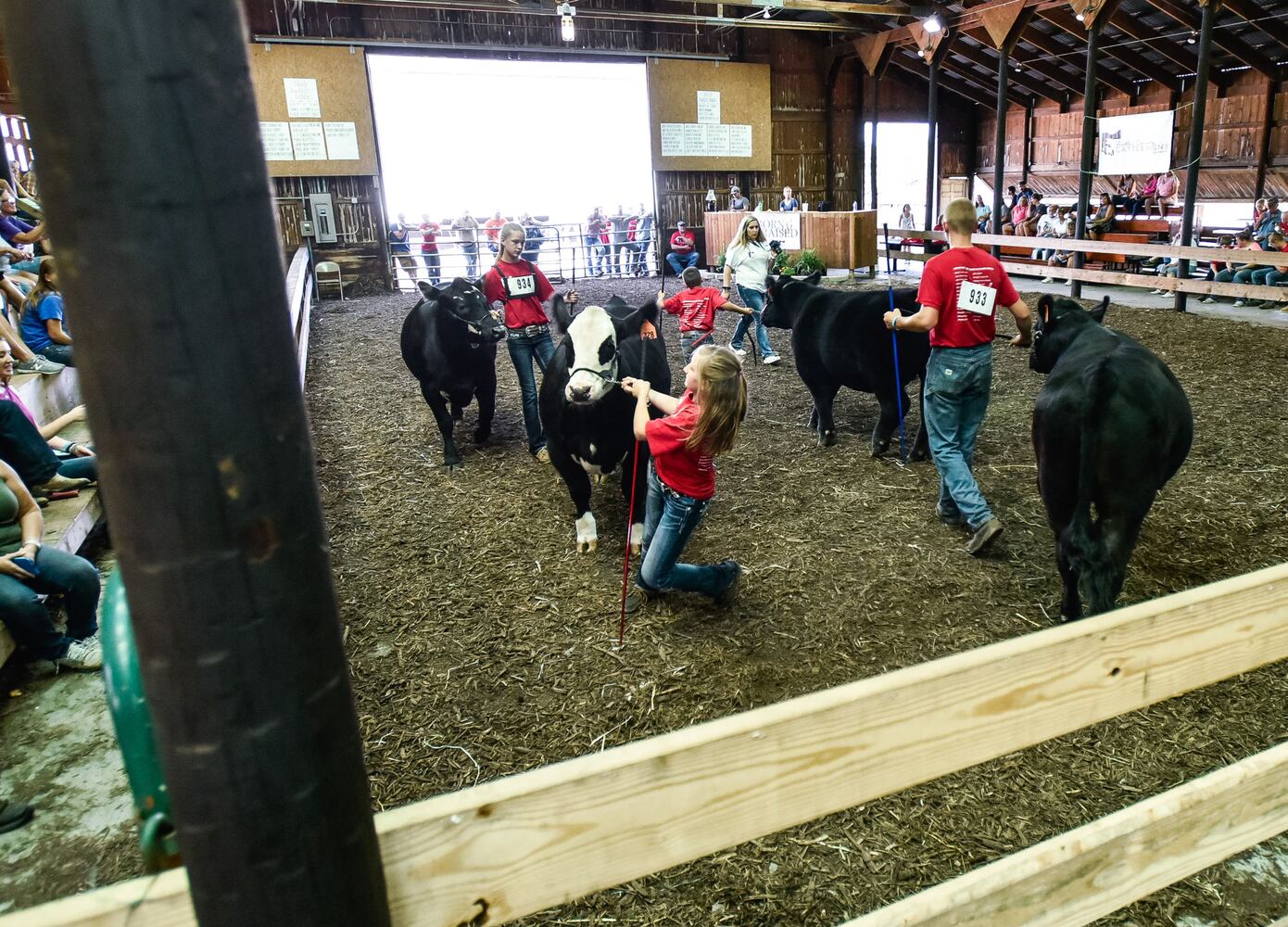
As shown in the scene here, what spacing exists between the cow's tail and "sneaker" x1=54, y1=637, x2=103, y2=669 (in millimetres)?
4233

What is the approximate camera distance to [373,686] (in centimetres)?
349

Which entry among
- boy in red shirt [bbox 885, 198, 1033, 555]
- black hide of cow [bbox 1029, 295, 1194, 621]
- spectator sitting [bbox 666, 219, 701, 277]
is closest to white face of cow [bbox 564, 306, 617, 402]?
boy in red shirt [bbox 885, 198, 1033, 555]

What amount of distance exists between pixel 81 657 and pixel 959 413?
454 cm

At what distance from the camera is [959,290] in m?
4.32

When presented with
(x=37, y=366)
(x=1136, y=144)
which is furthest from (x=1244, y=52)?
(x=37, y=366)

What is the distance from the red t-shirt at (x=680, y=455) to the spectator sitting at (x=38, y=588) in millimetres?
2468

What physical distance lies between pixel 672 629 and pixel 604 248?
55.3 ft

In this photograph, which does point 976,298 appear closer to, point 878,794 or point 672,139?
point 878,794

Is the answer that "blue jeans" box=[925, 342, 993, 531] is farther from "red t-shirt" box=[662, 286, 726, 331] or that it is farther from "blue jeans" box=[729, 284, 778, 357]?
"blue jeans" box=[729, 284, 778, 357]

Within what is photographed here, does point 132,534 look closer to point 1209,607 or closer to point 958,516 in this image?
point 1209,607

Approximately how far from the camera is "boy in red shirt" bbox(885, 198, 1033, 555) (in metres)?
4.31

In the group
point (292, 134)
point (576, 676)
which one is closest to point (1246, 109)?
point (292, 134)

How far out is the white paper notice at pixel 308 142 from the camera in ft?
56.6

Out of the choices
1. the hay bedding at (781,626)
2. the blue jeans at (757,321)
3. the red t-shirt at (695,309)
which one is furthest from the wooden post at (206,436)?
the blue jeans at (757,321)
